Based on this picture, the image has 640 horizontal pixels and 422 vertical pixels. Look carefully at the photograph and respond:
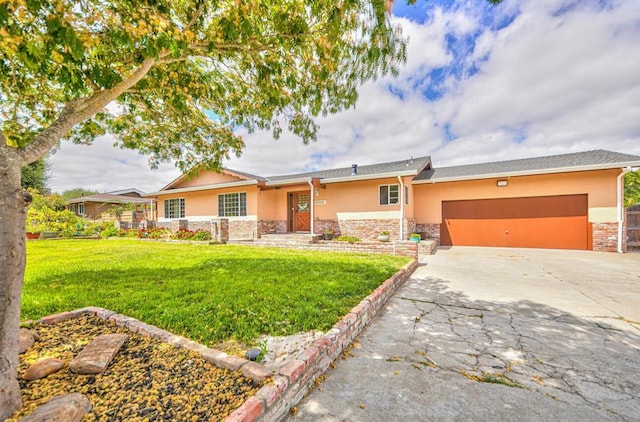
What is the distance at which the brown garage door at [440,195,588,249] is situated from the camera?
10734 mm

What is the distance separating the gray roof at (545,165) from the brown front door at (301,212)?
6002 millimetres

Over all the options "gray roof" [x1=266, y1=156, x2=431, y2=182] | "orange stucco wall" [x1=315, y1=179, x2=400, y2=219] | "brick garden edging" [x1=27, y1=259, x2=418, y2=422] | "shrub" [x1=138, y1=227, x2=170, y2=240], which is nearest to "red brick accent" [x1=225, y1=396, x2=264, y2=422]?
"brick garden edging" [x1=27, y1=259, x2=418, y2=422]

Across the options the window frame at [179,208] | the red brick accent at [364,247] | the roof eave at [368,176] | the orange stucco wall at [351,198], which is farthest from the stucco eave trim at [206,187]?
the roof eave at [368,176]

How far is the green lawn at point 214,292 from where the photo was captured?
3.17m

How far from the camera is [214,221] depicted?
1326 cm

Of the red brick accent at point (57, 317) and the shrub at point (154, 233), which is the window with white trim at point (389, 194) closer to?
the red brick accent at point (57, 317)

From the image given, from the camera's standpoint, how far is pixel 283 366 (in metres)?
2.19

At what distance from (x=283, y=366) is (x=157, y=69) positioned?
4369 millimetres

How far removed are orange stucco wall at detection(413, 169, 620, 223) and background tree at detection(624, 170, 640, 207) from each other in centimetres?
2009

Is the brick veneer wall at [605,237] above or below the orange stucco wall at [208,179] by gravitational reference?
below

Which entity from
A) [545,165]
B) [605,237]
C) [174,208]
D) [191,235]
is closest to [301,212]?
[191,235]

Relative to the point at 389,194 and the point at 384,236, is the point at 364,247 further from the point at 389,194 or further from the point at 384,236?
the point at 389,194

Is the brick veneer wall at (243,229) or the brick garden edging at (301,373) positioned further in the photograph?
the brick veneer wall at (243,229)

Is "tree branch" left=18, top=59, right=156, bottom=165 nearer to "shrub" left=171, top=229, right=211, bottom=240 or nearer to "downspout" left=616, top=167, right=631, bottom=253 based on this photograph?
"shrub" left=171, top=229, right=211, bottom=240
